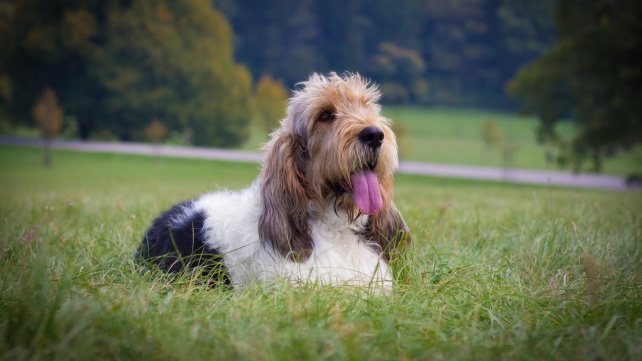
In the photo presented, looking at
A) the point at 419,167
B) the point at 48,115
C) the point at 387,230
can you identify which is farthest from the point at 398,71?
the point at 387,230

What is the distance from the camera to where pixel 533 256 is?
468 cm

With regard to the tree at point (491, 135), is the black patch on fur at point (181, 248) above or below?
below

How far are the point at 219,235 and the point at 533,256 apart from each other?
2583 mm

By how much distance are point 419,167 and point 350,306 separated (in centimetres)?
2866

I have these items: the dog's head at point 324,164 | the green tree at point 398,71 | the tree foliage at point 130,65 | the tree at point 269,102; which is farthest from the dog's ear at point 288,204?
→ the green tree at point 398,71

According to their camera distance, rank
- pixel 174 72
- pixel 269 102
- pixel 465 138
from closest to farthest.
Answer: pixel 269 102, pixel 174 72, pixel 465 138

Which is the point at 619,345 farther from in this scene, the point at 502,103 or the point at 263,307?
the point at 502,103

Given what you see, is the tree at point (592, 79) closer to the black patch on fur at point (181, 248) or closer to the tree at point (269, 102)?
the tree at point (269, 102)

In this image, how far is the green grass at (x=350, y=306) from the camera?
2643 millimetres

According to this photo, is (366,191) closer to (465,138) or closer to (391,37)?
(391,37)

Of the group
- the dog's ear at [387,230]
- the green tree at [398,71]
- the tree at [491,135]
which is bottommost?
the dog's ear at [387,230]

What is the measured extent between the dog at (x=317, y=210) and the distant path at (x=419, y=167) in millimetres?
22220

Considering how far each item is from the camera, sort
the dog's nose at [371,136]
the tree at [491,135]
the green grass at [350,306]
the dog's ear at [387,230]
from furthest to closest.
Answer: the tree at [491,135] → the dog's ear at [387,230] → the dog's nose at [371,136] → the green grass at [350,306]

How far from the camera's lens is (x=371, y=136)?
3771mm
